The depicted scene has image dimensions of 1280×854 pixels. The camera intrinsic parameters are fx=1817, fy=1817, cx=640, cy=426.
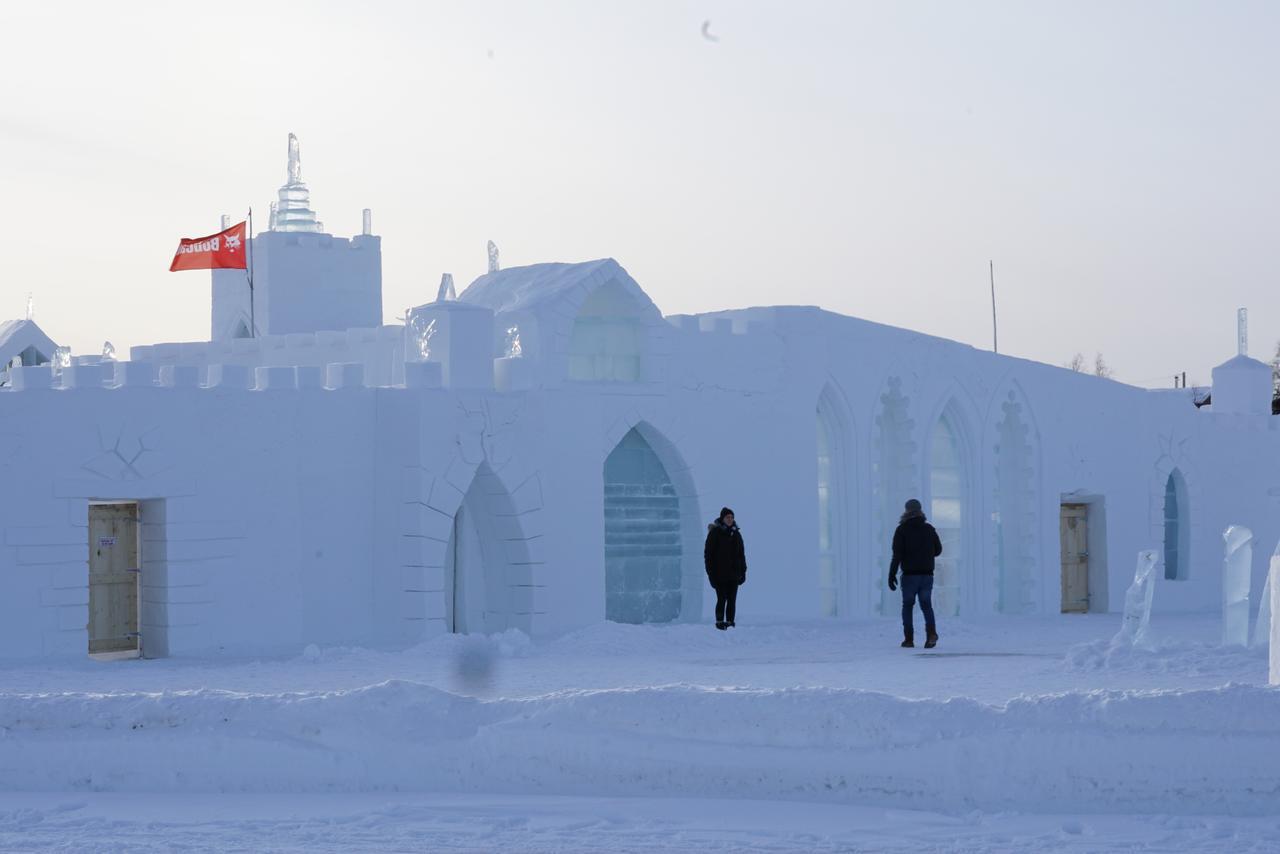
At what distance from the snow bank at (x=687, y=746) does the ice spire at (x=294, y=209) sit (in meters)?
20.5

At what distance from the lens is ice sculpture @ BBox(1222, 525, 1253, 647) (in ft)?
57.4

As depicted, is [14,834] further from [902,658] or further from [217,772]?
Result: [902,658]

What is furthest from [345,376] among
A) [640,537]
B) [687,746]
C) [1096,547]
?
[1096,547]

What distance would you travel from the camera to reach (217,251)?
2975 cm

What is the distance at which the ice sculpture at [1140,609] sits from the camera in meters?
16.4

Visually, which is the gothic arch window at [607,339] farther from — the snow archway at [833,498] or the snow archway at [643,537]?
the snow archway at [833,498]

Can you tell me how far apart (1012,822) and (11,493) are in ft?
38.8

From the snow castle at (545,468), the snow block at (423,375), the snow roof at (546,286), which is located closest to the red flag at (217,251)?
the snow castle at (545,468)

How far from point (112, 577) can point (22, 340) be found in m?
21.2

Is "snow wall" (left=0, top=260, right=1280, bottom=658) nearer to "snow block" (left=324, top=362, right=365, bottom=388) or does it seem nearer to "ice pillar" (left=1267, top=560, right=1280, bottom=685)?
"snow block" (left=324, top=362, right=365, bottom=388)

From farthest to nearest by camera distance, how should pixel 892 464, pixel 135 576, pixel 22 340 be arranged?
pixel 22 340
pixel 892 464
pixel 135 576

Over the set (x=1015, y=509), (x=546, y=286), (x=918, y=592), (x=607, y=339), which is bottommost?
(x=918, y=592)

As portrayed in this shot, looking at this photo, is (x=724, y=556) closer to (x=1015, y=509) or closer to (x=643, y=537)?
(x=643, y=537)

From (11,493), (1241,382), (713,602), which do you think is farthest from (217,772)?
(1241,382)
